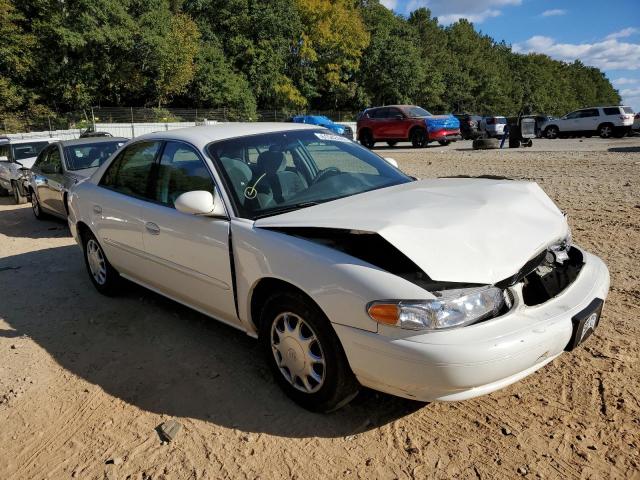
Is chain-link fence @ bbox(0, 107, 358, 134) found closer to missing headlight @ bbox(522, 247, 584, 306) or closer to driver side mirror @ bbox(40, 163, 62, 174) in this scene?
driver side mirror @ bbox(40, 163, 62, 174)

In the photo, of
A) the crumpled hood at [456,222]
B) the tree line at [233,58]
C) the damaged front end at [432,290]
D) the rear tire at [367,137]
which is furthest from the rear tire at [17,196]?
the tree line at [233,58]

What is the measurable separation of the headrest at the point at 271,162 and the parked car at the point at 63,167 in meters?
5.32

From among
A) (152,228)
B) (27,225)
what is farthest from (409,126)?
(152,228)

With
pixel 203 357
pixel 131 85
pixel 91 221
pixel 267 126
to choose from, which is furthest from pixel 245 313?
pixel 131 85

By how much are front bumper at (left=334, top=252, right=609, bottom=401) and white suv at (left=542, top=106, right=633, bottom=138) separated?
2674 cm

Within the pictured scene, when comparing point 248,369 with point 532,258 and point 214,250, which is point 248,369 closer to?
point 214,250

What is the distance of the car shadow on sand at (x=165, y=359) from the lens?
9.43ft

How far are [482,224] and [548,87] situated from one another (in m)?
121

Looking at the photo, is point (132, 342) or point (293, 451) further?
point (132, 342)

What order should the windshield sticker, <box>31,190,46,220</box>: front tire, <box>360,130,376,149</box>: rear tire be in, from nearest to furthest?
the windshield sticker
<box>31,190,46,220</box>: front tire
<box>360,130,376,149</box>: rear tire

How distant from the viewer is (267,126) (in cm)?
396

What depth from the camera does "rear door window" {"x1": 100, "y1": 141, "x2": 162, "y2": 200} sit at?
161 inches

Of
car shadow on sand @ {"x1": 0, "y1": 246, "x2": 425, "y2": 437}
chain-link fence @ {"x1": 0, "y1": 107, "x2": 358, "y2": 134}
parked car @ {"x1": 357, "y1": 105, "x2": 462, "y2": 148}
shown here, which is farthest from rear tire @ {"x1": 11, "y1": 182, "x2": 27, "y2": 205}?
chain-link fence @ {"x1": 0, "y1": 107, "x2": 358, "y2": 134}

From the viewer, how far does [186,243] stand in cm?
345
